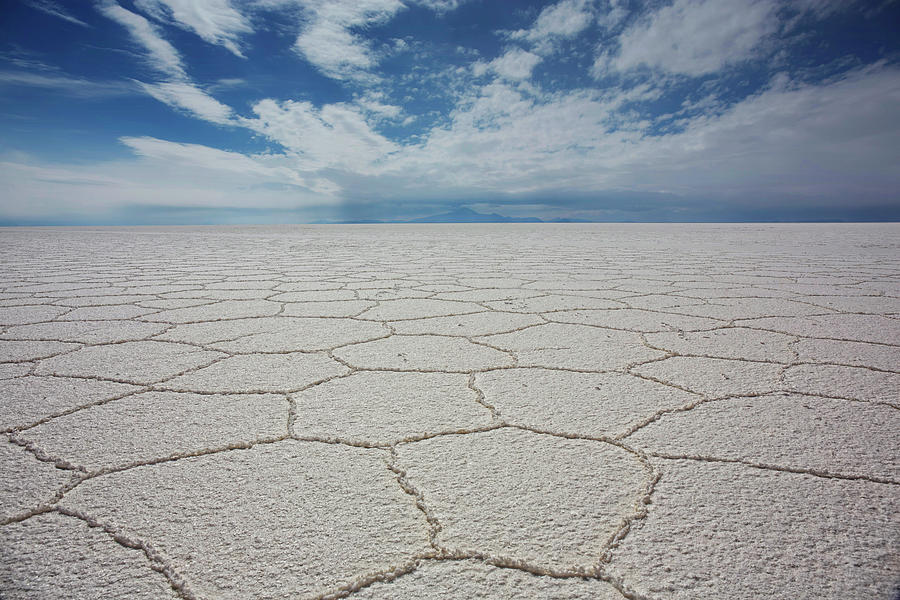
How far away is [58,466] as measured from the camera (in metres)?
0.79

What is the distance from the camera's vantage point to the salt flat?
0.57 m

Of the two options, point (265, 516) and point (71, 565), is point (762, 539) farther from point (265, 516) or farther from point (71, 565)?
point (71, 565)

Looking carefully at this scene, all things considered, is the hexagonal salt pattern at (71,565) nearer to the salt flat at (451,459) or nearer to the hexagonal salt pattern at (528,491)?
the salt flat at (451,459)

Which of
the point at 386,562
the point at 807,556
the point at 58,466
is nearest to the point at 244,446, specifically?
the point at 58,466

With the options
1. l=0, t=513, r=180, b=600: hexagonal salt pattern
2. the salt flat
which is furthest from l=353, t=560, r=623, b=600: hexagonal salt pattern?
l=0, t=513, r=180, b=600: hexagonal salt pattern

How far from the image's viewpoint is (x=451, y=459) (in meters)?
0.82

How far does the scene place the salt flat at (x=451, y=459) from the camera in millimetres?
571

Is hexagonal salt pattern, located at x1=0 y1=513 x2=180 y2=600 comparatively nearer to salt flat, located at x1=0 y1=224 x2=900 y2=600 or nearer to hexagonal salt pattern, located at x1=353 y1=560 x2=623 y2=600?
salt flat, located at x1=0 y1=224 x2=900 y2=600

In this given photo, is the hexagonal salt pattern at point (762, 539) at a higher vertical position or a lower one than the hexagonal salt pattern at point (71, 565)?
lower

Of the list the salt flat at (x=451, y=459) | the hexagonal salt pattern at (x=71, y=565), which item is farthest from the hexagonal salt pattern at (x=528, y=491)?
the hexagonal salt pattern at (x=71, y=565)

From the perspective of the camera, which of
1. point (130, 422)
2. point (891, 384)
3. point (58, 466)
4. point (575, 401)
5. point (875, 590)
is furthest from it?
point (891, 384)

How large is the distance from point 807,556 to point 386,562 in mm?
516

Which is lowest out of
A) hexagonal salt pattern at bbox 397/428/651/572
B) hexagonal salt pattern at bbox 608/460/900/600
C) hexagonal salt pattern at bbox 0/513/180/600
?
hexagonal salt pattern at bbox 608/460/900/600

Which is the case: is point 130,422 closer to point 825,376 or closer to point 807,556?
point 807,556
